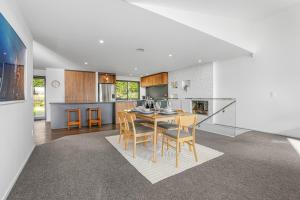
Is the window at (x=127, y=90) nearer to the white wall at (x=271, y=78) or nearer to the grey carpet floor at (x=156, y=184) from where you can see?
the white wall at (x=271, y=78)

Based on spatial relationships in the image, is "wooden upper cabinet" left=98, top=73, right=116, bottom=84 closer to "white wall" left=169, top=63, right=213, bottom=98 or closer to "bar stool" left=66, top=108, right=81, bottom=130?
"bar stool" left=66, top=108, right=81, bottom=130

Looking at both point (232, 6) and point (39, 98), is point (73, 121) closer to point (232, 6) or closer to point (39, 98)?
point (39, 98)

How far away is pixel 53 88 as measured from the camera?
739 cm

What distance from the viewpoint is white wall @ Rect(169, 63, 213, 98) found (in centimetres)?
618

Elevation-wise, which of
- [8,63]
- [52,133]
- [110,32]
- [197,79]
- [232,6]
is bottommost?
[52,133]

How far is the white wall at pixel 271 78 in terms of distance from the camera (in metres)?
4.02

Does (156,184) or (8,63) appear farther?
(156,184)

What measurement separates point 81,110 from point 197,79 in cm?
503

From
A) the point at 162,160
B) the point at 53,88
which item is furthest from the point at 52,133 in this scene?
the point at 162,160

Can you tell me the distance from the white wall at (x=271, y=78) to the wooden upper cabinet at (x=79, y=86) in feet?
22.1

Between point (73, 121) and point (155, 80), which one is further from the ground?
point (155, 80)

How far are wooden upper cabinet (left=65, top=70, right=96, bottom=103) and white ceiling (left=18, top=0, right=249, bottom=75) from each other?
2681 mm

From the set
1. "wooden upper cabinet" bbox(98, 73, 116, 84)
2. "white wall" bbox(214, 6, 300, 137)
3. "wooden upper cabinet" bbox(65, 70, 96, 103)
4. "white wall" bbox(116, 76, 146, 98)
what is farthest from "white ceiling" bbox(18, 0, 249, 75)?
"white wall" bbox(116, 76, 146, 98)

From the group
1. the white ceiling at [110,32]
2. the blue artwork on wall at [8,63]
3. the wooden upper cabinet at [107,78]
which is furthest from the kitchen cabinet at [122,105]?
the blue artwork on wall at [8,63]
